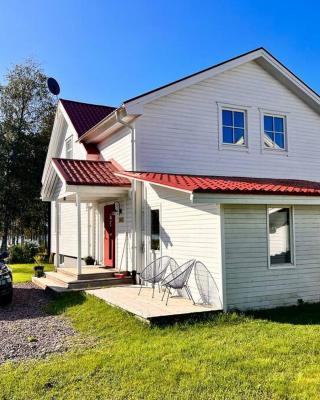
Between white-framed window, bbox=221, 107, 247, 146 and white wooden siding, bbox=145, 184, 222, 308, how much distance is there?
3.67 metres

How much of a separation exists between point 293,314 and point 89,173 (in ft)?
23.5

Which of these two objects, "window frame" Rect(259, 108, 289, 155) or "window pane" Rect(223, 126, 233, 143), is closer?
"window pane" Rect(223, 126, 233, 143)

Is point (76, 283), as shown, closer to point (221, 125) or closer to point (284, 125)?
point (221, 125)

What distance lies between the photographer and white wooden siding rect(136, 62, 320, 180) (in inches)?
493

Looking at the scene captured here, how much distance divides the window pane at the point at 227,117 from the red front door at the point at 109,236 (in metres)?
4.86

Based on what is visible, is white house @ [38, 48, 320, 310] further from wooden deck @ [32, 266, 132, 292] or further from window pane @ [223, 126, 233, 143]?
wooden deck @ [32, 266, 132, 292]

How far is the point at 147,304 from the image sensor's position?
891 centimetres

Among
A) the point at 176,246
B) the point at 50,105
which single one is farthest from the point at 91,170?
the point at 50,105

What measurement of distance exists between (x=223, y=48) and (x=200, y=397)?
533 inches

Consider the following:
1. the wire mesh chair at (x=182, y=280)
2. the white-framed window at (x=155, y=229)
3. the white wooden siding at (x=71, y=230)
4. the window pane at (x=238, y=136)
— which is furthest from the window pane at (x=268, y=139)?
the white wooden siding at (x=71, y=230)

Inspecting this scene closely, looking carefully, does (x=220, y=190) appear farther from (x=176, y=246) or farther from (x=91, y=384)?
(x=91, y=384)

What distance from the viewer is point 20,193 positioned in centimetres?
2622

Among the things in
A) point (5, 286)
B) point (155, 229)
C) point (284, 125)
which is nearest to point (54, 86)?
point (284, 125)

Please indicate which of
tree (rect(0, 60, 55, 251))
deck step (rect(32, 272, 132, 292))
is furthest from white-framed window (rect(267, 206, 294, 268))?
tree (rect(0, 60, 55, 251))
